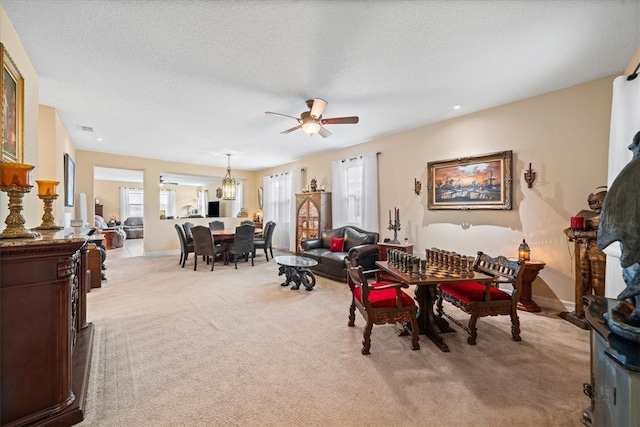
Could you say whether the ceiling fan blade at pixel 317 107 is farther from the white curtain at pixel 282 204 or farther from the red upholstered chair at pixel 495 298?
the white curtain at pixel 282 204

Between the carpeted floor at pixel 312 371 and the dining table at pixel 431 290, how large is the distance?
13cm

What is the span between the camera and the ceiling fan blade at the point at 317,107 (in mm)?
2986

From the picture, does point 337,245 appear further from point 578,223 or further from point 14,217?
point 14,217

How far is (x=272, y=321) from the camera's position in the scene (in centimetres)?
289

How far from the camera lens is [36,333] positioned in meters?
1.41

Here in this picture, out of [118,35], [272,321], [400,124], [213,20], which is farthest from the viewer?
[400,124]

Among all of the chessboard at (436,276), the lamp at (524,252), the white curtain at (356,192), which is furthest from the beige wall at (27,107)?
the lamp at (524,252)

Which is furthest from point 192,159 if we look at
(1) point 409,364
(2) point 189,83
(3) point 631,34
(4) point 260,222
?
(3) point 631,34

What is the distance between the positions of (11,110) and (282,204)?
19.1ft

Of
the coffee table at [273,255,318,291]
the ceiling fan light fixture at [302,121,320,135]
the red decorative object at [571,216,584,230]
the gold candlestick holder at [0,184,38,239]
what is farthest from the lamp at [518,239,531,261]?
the gold candlestick holder at [0,184,38,239]

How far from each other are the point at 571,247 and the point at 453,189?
155 cm

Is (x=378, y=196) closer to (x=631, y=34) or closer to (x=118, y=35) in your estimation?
(x=631, y=34)

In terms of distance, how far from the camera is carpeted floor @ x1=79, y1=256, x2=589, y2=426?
5.11 ft

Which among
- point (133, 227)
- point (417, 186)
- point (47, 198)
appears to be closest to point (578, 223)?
point (417, 186)
